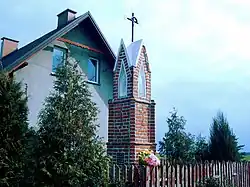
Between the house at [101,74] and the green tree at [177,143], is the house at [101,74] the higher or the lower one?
the higher one

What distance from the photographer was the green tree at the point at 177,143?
9.86m

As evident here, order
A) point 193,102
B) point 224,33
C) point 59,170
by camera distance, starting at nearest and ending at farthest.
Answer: point 59,170, point 224,33, point 193,102

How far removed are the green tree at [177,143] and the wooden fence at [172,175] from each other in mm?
1314

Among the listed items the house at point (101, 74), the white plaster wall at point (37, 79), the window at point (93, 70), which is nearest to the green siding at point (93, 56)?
the house at point (101, 74)

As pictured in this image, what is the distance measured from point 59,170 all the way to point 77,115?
1038mm

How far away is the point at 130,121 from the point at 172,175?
1693 millimetres

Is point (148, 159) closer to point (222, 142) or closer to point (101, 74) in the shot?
point (222, 142)

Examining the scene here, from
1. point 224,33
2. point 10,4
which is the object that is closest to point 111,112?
point 224,33

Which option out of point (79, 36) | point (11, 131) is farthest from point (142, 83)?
point (79, 36)

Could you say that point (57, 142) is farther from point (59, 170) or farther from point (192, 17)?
point (192, 17)

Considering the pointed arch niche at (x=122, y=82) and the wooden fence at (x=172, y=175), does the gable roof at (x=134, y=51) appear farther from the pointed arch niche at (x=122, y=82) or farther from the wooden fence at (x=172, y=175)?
the wooden fence at (x=172, y=175)

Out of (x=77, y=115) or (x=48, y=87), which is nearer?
(x=77, y=115)

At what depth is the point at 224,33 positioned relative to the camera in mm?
9469

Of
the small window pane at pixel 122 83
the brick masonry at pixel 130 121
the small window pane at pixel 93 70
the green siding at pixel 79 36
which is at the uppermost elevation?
the green siding at pixel 79 36
